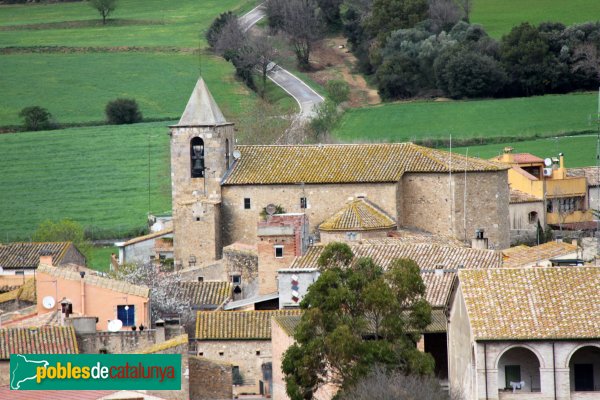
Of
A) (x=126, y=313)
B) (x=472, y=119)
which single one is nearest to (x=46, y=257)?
(x=126, y=313)

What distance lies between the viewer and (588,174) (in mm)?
82875

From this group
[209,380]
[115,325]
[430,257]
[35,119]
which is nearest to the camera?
[209,380]

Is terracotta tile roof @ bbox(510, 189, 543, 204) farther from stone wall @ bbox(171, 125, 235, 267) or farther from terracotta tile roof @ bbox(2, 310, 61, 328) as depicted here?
terracotta tile roof @ bbox(2, 310, 61, 328)

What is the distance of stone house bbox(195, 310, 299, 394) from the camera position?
50.9 m

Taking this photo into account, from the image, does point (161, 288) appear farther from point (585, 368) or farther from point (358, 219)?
point (585, 368)

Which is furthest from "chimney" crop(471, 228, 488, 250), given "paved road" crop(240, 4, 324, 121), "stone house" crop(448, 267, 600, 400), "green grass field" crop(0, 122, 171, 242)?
"paved road" crop(240, 4, 324, 121)

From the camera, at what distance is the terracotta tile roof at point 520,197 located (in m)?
77.9

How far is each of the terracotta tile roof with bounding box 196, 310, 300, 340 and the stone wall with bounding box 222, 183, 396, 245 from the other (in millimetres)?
15314

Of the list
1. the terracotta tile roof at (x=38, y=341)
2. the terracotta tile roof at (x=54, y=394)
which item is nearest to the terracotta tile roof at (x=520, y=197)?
the terracotta tile roof at (x=38, y=341)

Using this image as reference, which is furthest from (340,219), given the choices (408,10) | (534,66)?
(408,10)

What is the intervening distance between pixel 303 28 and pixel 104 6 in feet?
61.4

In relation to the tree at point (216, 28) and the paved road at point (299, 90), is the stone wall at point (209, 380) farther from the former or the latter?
the tree at point (216, 28)

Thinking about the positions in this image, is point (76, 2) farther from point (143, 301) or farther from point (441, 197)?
point (143, 301)

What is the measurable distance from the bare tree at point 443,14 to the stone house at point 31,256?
43362 mm
